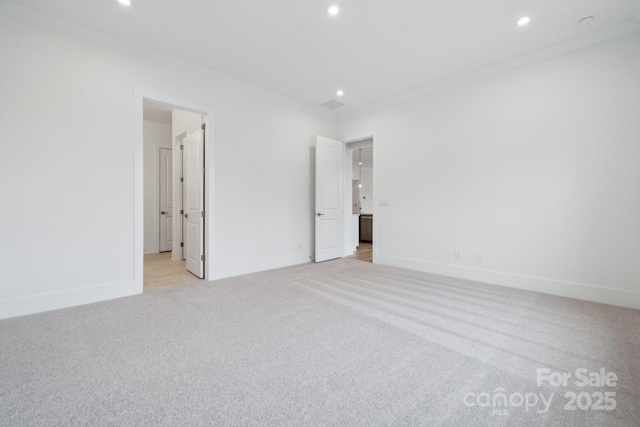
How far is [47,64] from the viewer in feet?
9.09

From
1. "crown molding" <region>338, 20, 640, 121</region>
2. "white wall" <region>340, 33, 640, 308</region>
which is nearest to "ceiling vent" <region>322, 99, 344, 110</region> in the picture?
"crown molding" <region>338, 20, 640, 121</region>

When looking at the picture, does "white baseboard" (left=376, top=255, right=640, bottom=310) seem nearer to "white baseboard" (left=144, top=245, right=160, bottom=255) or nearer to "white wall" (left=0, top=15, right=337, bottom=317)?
"white wall" (left=0, top=15, right=337, bottom=317)

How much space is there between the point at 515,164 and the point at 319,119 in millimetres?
3359

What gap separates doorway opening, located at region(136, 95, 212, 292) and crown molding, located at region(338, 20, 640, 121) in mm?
3068

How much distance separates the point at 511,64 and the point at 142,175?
4794mm

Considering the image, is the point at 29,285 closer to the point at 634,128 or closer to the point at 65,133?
the point at 65,133

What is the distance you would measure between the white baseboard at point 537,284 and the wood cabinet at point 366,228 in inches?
152

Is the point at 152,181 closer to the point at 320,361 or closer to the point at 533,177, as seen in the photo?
the point at 320,361

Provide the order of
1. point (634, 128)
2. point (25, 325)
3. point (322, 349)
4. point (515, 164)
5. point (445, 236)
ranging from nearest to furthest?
point (322, 349) < point (25, 325) < point (634, 128) < point (515, 164) < point (445, 236)

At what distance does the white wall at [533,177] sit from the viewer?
2.95 m

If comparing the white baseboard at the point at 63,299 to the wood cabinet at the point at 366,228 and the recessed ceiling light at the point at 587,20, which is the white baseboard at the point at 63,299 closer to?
the recessed ceiling light at the point at 587,20

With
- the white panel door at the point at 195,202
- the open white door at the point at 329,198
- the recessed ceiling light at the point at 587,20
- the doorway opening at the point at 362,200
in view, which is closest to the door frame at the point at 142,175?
the white panel door at the point at 195,202

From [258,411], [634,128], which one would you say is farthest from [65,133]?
[634,128]

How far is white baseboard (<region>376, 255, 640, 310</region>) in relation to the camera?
295cm
